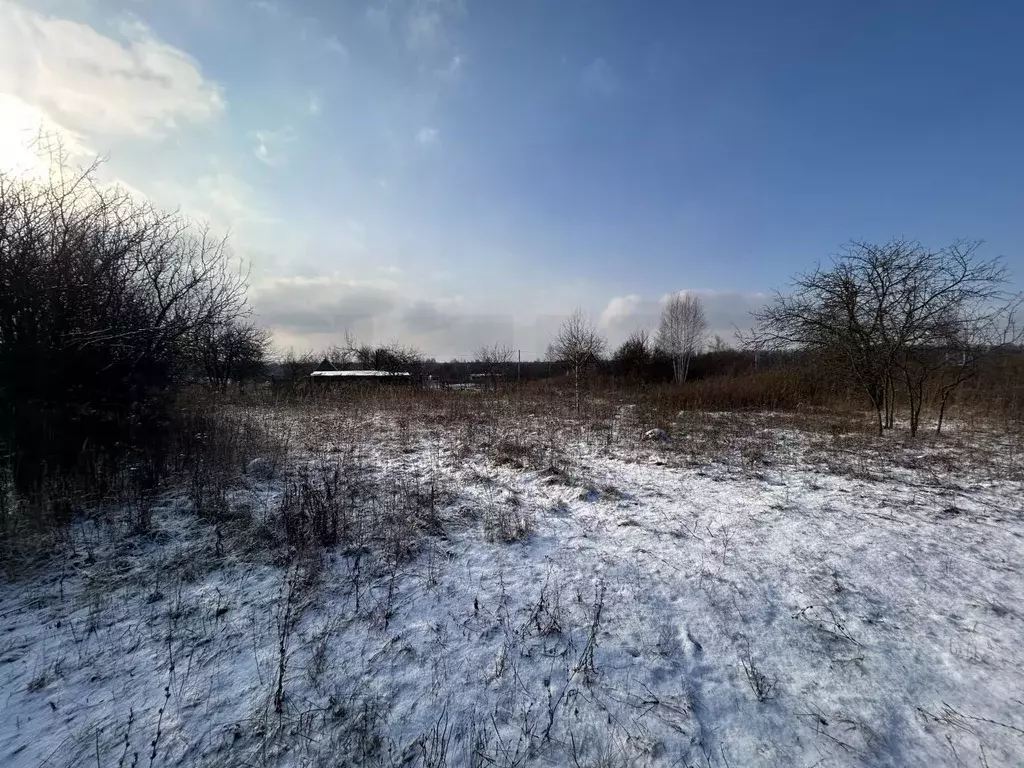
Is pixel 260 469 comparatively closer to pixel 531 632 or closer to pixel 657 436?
pixel 531 632

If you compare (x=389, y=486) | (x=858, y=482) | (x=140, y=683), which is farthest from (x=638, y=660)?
(x=858, y=482)

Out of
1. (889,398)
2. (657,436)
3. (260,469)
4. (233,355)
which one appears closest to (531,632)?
(260,469)

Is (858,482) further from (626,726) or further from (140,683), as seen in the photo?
(140,683)

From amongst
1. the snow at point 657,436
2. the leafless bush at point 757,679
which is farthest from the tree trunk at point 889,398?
the leafless bush at point 757,679

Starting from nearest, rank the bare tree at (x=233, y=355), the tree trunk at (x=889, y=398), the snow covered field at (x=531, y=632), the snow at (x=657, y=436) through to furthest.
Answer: the snow covered field at (x=531, y=632)
the snow at (x=657, y=436)
the tree trunk at (x=889, y=398)
the bare tree at (x=233, y=355)

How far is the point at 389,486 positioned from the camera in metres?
5.46

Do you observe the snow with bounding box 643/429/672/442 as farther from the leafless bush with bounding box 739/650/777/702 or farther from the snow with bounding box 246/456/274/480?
the snow with bounding box 246/456/274/480

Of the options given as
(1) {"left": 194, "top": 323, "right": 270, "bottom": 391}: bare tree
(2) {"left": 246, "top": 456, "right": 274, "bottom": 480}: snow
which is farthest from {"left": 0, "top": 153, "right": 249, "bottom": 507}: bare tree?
(1) {"left": 194, "top": 323, "right": 270, "bottom": 391}: bare tree

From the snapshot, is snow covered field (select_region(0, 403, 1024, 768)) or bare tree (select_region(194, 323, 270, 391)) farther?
bare tree (select_region(194, 323, 270, 391))

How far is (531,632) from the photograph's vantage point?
8.65 ft

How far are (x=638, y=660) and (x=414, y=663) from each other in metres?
1.28

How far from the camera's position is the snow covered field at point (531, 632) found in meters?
1.93

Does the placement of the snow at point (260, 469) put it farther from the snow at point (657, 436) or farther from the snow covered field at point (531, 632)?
the snow at point (657, 436)

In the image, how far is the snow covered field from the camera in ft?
6.33
